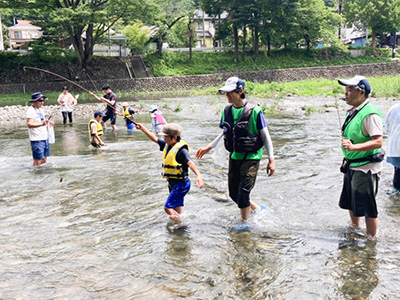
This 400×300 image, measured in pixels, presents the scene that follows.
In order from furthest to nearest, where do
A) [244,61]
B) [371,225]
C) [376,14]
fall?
[376,14] → [244,61] → [371,225]

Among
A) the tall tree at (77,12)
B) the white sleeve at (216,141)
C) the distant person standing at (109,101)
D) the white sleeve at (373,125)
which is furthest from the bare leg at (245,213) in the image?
the tall tree at (77,12)

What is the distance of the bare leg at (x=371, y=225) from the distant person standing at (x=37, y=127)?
719cm

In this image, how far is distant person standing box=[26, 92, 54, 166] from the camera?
9.30 m

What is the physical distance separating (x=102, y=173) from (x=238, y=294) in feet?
19.7

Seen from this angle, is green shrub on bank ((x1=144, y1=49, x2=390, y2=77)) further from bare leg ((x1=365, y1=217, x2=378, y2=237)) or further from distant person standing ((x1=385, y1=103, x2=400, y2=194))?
bare leg ((x1=365, y1=217, x2=378, y2=237))

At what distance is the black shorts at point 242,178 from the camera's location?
5.39m

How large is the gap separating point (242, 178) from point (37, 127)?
19.3 ft

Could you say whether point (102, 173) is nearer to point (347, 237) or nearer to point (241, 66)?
point (347, 237)

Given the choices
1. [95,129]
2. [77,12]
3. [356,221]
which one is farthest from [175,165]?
[77,12]

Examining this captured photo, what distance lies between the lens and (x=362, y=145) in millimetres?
4469

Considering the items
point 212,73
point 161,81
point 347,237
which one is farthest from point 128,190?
point 212,73

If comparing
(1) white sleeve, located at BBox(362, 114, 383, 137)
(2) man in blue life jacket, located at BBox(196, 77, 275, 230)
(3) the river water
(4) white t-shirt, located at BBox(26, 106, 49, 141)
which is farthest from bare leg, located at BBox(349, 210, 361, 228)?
(4) white t-shirt, located at BBox(26, 106, 49, 141)

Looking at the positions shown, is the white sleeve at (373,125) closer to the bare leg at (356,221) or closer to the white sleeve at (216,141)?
the bare leg at (356,221)

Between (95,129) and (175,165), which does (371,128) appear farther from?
(95,129)
